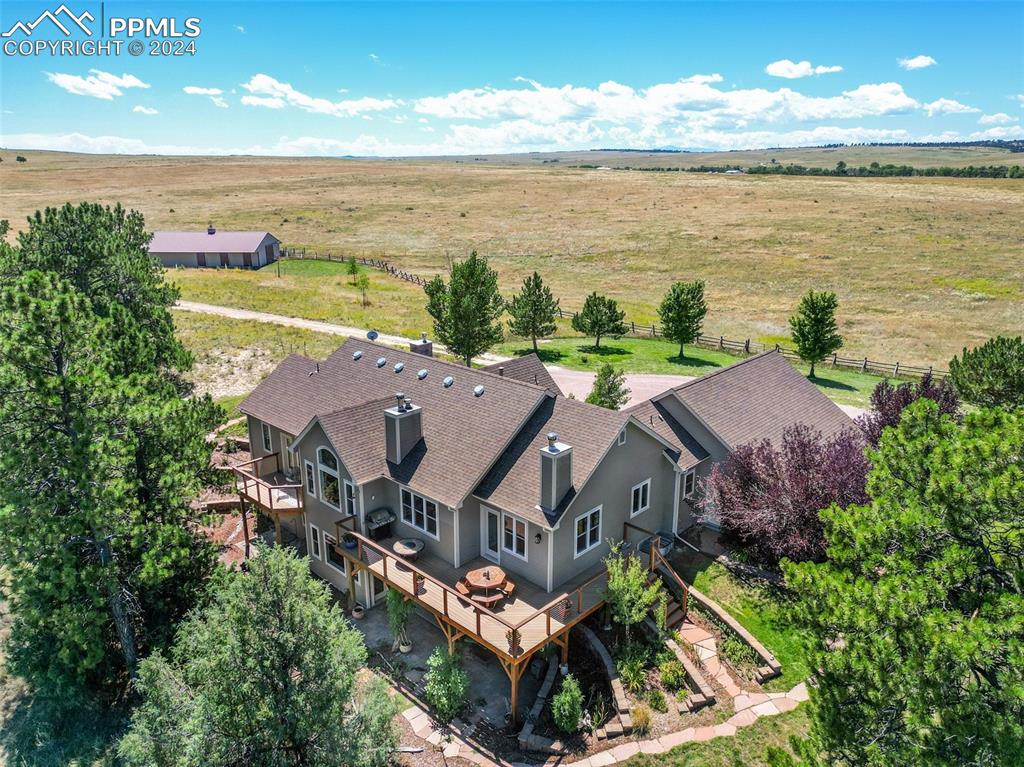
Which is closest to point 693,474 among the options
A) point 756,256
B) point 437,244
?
point 756,256

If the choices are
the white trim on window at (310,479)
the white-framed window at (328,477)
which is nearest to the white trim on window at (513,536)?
the white-framed window at (328,477)

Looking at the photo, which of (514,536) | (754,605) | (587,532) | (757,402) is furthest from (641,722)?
(757,402)

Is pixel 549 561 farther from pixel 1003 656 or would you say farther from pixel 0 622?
pixel 0 622

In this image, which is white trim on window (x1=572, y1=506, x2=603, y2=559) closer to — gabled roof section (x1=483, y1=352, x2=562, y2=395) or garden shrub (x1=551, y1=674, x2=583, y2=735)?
garden shrub (x1=551, y1=674, x2=583, y2=735)

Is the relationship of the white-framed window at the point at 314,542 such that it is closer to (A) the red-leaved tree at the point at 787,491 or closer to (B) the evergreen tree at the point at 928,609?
(A) the red-leaved tree at the point at 787,491

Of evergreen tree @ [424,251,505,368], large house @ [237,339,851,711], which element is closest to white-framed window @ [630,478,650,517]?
large house @ [237,339,851,711]

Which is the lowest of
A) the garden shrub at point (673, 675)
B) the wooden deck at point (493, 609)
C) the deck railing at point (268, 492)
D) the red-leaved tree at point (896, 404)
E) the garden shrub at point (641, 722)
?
the garden shrub at point (641, 722)
